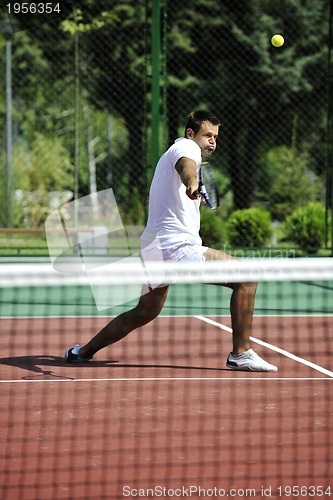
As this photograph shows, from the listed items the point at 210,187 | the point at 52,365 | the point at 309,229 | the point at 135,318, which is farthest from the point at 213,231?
the point at 135,318

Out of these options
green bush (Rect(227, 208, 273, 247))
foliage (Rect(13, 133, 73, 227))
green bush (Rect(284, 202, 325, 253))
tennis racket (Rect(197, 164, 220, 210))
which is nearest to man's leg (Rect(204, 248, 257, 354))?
tennis racket (Rect(197, 164, 220, 210))

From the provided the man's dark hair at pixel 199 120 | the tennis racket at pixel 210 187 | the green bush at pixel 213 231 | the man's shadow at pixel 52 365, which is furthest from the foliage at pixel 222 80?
the man's dark hair at pixel 199 120

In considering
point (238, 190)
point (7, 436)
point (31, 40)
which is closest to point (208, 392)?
point (7, 436)

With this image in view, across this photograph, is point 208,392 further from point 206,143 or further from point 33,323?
point 33,323

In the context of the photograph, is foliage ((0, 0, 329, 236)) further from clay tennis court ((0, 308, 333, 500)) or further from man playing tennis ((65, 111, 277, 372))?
man playing tennis ((65, 111, 277, 372))

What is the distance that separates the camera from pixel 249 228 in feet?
54.2

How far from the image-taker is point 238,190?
2269 centimetres

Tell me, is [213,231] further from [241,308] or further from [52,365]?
[241,308]

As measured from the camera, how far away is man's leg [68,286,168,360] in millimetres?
6113

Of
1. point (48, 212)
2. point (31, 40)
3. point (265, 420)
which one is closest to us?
point (265, 420)

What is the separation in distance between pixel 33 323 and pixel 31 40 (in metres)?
18.6

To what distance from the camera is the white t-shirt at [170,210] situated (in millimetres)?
6047

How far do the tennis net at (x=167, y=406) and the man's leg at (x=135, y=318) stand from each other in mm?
190

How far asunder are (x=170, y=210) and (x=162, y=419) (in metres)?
1.57
